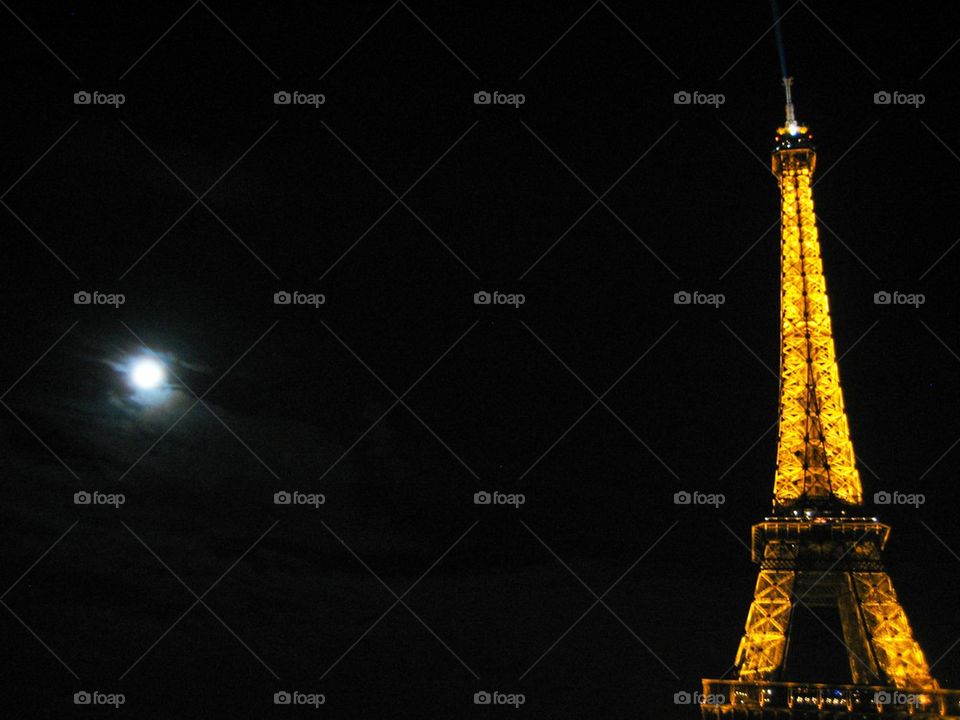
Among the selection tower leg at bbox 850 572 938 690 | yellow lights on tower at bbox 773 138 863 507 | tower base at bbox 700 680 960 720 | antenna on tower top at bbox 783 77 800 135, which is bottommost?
tower base at bbox 700 680 960 720

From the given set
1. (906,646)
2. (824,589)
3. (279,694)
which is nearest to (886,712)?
(906,646)

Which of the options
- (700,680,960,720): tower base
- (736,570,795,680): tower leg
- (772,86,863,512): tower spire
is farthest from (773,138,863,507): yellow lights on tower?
(700,680,960,720): tower base

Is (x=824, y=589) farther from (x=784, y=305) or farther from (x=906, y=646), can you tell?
(x=784, y=305)

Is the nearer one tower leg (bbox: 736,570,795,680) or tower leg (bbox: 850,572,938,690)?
tower leg (bbox: 850,572,938,690)

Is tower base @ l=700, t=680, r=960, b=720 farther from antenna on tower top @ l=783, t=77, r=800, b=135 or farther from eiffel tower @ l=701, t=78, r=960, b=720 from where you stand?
antenna on tower top @ l=783, t=77, r=800, b=135

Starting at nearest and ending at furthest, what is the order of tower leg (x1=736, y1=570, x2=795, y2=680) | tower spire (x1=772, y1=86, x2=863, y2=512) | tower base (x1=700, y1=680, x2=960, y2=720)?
tower base (x1=700, y1=680, x2=960, y2=720) → tower leg (x1=736, y1=570, x2=795, y2=680) → tower spire (x1=772, y1=86, x2=863, y2=512)

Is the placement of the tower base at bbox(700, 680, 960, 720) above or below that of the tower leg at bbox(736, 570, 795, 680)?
below

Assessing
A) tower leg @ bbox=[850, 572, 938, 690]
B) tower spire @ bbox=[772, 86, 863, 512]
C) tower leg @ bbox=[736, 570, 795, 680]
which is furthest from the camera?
tower spire @ bbox=[772, 86, 863, 512]
